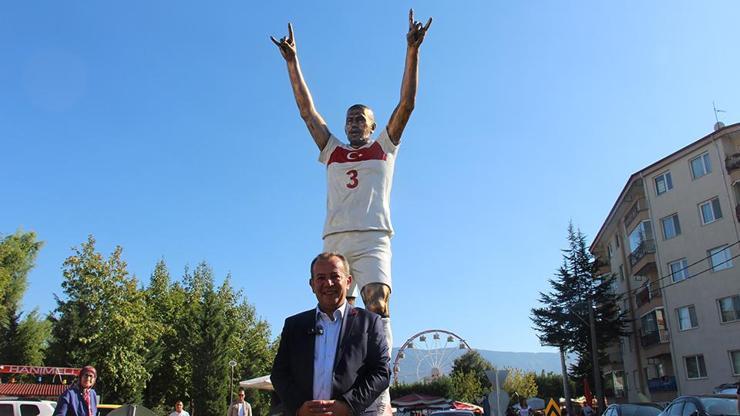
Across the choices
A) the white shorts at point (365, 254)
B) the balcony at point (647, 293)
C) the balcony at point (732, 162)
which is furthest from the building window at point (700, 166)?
the white shorts at point (365, 254)

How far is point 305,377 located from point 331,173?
2437mm

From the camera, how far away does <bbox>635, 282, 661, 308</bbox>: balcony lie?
137ft

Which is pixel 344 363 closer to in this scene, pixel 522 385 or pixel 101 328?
pixel 101 328

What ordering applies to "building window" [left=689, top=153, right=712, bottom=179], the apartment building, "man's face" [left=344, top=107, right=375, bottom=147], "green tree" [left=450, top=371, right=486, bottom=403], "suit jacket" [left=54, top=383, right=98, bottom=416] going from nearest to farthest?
"man's face" [left=344, top=107, right=375, bottom=147], "suit jacket" [left=54, top=383, right=98, bottom=416], the apartment building, "building window" [left=689, top=153, right=712, bottom=179], "green tree" [left=450, top=371, right=486, bottom=403]

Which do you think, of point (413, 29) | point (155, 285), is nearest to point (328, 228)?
point (413, 29)

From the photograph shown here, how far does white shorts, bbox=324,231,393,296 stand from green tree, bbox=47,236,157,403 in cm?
3227

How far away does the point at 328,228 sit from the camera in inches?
195

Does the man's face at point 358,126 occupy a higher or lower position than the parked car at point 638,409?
higher

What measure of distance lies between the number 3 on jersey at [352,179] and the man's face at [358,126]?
11.4 inches

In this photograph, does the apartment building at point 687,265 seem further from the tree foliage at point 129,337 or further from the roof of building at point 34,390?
the roof of building at point 34,390

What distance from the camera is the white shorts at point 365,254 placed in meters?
4.61

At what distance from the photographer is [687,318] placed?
124 feet

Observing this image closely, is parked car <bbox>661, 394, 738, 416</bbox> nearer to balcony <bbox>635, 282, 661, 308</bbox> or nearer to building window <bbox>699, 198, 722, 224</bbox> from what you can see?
building window <bbox>699, 198, 722, 224</bbox>

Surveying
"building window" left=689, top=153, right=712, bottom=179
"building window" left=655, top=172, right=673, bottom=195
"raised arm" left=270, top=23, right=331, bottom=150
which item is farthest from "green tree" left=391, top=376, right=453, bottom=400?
"raised arm" left=270, top=23, right=331, bottom=150
